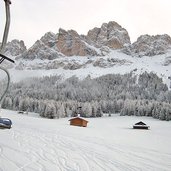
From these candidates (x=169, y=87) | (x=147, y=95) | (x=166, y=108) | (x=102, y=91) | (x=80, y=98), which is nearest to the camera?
(x=166, y=108)

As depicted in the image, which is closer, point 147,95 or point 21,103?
point 21,103

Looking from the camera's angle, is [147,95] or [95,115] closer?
[95,115]

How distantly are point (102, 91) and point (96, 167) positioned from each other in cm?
17069

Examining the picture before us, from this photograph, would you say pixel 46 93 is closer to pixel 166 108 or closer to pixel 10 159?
pixel 166 108

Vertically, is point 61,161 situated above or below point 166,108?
below

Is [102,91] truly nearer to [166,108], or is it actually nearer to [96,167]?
[166,108]

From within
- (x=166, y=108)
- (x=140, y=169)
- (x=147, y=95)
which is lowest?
(x=140, y=169)

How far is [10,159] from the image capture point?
14859mm

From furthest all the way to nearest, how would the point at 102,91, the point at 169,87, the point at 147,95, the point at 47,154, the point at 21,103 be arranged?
the point at 169,87, the point at 102,91, the point at 147,95, the point at 21,103, the point at 47,154

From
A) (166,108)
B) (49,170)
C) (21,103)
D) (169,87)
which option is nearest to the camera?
(49,170)

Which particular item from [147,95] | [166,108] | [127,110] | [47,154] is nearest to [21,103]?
[127,110]

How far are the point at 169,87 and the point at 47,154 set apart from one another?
192 m

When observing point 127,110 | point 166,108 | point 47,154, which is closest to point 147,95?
point 127,110

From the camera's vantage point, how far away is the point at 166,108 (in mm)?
98062
